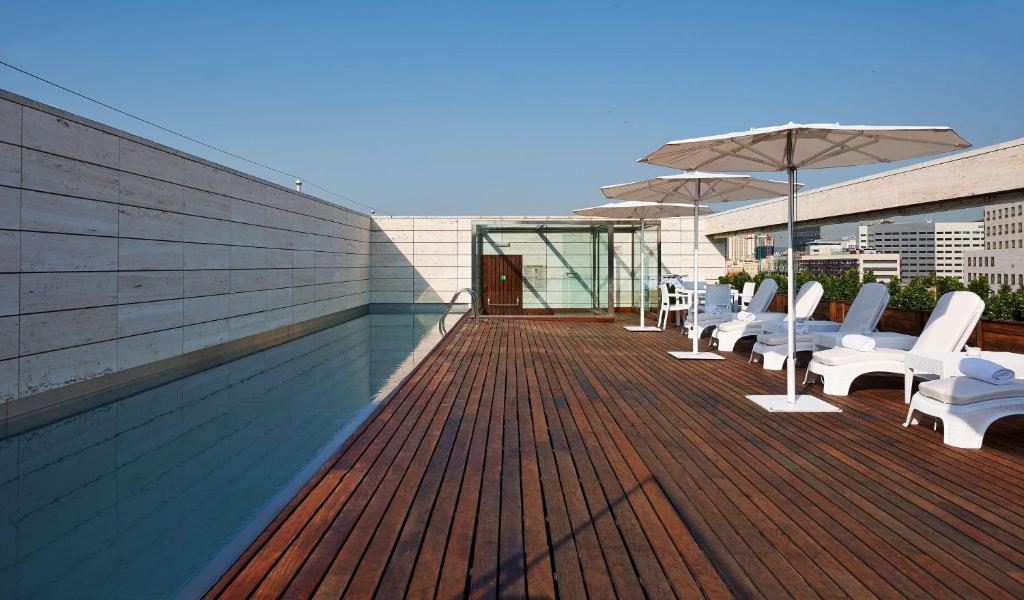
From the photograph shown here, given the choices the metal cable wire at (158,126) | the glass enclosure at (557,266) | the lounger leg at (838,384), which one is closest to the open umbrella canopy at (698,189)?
the lounger leg at (838,384)

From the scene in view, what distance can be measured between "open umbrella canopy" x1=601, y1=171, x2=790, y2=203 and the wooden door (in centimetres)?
529

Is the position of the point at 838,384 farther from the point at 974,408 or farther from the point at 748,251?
the point at 748,251

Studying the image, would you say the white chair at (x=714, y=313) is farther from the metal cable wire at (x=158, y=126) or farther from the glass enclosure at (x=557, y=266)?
the metal cable wire at (x=158, y=126)

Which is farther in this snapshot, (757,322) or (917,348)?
(757,322)

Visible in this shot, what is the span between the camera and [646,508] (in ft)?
9.21

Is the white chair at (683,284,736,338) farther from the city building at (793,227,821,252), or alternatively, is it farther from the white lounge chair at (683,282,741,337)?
the city building at (793,227,821,252)

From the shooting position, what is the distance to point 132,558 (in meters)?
3.04

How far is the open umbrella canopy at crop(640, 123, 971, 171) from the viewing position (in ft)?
14.9

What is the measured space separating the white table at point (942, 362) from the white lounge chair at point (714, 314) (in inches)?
176

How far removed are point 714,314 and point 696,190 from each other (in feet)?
7.01

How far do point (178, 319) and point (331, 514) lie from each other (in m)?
6.61

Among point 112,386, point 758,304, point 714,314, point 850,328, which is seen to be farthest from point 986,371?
point 112,386

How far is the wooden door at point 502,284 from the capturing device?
14.6m

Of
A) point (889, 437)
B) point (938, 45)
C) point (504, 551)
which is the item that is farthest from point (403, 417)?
point (938, 45)
